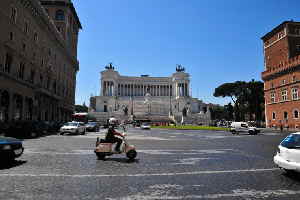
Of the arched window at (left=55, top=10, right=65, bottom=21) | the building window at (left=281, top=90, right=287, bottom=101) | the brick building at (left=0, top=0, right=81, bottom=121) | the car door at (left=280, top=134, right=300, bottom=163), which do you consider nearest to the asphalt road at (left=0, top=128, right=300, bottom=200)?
the car door at (left=280, top=134, right=300, bottom=163)

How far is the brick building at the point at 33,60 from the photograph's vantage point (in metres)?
30.3

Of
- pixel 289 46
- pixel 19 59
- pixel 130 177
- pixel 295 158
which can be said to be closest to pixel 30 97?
pixel 19 59

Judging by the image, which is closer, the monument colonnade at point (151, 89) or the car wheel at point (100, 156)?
the car wheel at point (100, 156)

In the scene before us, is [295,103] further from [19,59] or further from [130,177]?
[130,177]

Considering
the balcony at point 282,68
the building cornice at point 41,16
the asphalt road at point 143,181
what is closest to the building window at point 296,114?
the balcony at point 282,68

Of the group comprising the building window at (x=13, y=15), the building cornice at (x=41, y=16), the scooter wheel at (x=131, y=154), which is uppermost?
the building cornice at (x=41, y=16)

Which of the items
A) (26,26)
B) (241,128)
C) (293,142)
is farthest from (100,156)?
(26,26)

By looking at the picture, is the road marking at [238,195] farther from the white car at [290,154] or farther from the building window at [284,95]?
the building window at [284,95]

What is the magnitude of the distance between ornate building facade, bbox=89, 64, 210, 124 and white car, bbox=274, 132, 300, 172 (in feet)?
330

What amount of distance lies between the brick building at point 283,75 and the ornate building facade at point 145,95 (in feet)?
163

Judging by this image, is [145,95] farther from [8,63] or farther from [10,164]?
[10,164]

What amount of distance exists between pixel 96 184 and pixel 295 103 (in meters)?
52.8

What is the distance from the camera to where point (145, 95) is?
4975 inches

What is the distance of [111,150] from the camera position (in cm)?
1080
